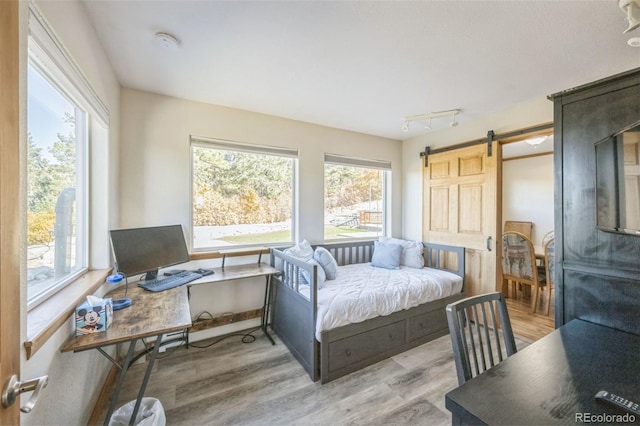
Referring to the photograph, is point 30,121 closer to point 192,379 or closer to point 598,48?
point 192,379

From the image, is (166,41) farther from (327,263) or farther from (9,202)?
(327,263)

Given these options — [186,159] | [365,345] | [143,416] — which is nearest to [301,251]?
[365,345]

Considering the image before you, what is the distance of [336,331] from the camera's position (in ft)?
7.06

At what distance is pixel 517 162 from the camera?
522 cm

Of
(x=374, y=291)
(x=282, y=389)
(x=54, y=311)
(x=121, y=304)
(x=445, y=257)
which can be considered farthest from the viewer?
(x=445, y=257)

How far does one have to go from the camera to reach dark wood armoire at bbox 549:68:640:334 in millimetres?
1338

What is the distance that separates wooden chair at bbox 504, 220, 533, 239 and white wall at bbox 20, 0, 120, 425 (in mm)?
6269

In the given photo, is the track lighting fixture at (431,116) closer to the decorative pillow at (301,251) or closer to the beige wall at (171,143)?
the beige wall at (171,143)

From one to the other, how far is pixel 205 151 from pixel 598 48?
3315 millimetres

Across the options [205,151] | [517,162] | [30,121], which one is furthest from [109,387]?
[517,162]

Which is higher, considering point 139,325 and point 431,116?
point 431,116

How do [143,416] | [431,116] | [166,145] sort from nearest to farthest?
[143,416]
[166,145]
[431,116]

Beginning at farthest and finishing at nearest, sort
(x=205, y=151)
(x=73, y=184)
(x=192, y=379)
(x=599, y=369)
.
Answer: (x=205, y=151) < (x=192, y=379) < (x=73, y=184) < (x=599, y=369)

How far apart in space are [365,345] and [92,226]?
238 cm
